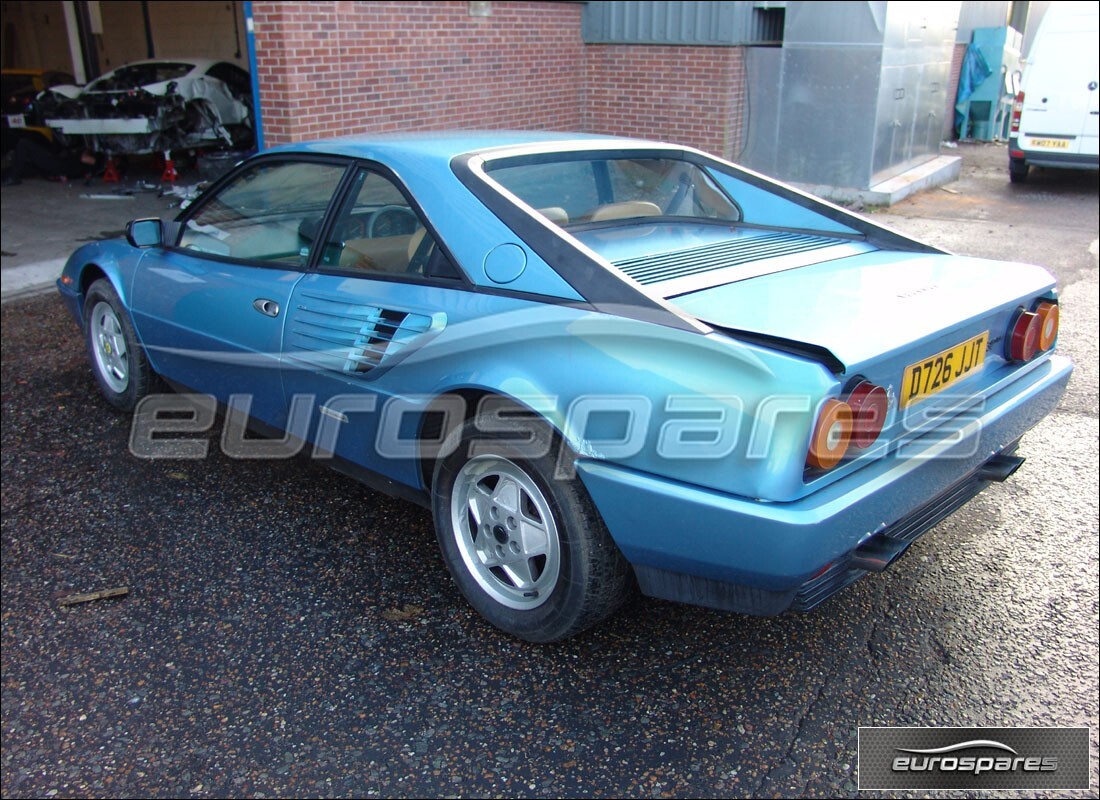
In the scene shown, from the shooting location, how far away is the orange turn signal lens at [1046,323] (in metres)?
3.07

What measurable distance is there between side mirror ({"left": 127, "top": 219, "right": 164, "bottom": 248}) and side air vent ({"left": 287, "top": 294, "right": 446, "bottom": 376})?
1.20 m

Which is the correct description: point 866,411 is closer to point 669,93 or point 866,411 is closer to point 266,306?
point 266,306

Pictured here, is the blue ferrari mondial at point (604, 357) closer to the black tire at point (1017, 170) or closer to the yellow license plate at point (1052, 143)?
the yellow license plate at point (1052, 143)

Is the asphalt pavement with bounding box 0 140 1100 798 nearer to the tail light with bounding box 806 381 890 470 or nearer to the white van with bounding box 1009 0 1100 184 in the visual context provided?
the tail light with bounding box 806 381 890 470

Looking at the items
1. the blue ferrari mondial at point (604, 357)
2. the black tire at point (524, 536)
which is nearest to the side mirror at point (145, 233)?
the blue ferrari mondial at point (604, 357)

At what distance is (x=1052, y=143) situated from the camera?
1194cm

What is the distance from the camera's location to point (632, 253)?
3.25 metres

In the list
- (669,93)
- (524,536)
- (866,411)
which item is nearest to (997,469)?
(866,411)

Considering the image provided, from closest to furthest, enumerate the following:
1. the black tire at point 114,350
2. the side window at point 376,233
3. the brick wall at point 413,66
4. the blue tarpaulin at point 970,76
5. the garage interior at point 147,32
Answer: the side window at point 376,233, the black tire at point 114,350, the brick wall at point 413,66, the blue tarpaulin at point 970,76, the garage interior at point 147,32

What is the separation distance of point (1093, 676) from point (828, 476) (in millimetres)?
1148

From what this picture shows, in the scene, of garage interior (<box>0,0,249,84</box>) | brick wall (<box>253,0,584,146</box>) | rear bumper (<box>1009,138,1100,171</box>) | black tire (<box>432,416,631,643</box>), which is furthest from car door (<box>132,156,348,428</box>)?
garage interior (<box>0,0,249,84</box>)

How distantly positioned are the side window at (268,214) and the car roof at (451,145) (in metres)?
0.08

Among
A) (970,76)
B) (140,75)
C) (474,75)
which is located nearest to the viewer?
(474,75)

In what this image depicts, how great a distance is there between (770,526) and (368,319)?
60.4 inches
